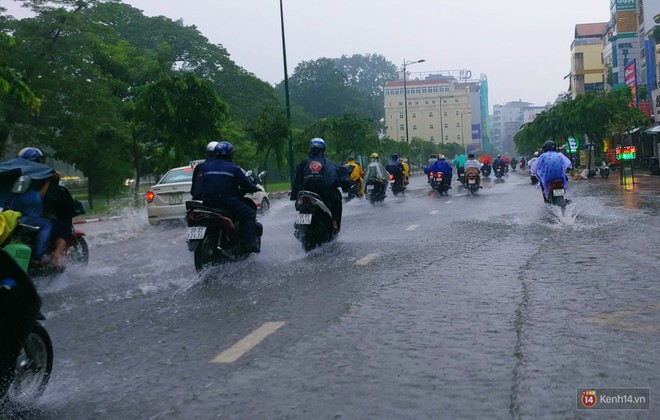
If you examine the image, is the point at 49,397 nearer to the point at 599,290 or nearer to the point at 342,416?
the point at 342,416

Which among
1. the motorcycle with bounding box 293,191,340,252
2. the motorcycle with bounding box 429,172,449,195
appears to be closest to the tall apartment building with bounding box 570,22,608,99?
the motorcycle with bounding box 429,172,449,195

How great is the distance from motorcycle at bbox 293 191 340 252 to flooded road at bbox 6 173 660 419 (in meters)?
0.23

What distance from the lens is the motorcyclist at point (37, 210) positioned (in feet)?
27.2

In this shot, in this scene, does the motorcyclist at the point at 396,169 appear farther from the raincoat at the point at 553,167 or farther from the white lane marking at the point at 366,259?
the white lane marking at the point at 366,259

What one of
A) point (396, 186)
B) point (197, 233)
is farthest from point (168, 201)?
point (396, 186)

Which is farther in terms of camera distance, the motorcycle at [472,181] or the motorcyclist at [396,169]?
the motorcyclist at [396,169]

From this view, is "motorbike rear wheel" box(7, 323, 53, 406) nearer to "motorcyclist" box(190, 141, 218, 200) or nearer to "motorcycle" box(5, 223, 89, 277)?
"motorcycle" box(5, 223, 89, 277)

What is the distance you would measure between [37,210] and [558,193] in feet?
32.5

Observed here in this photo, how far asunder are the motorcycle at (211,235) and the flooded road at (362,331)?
199 millimetres

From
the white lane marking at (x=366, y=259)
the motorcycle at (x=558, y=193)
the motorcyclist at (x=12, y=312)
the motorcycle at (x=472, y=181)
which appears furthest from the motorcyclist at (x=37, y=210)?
the motorcycle at (x=472, y=181)

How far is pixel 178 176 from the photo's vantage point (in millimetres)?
19188

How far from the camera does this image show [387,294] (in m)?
7.56

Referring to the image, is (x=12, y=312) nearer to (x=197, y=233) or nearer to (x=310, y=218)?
Answer: (x=197, y=233)

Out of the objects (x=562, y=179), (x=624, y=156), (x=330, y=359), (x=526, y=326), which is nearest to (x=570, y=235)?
(x=562, y=179)
